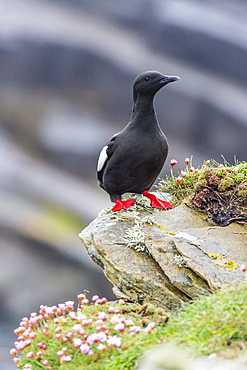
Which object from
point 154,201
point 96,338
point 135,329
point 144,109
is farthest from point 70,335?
point 144,109

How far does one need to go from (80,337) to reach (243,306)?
88cm

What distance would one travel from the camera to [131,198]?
4.41 meters

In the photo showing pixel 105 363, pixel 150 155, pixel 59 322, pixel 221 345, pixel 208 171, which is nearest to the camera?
pixel 221 345

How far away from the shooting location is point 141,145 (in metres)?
3.80

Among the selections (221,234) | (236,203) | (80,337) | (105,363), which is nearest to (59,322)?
(80,337)

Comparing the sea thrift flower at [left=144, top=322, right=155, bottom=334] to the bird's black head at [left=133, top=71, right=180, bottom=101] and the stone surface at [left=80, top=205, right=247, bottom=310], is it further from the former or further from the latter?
the bird's black head at [left=133, top=71, right=180, bottom=101]

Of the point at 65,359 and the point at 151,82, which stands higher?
the point at 151,82

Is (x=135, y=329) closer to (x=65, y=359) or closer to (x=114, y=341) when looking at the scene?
(x=114, y=341)

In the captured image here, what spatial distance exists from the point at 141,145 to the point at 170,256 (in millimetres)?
936

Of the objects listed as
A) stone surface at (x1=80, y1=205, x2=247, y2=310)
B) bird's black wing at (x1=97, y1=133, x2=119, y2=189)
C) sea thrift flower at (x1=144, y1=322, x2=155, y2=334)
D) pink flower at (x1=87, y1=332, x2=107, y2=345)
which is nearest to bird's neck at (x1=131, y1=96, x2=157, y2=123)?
bird's black wing at (x1=97, y1=133, x2=119, y2=189)

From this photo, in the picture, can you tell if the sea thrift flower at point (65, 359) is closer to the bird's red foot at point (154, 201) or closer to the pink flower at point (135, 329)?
the pink flower at point (135, 329)

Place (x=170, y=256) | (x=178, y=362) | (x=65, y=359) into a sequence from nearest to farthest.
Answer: (x=178, y=362) < (x=65, y=359) < (x=170, y=256)

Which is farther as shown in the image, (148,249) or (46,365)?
(148,249)

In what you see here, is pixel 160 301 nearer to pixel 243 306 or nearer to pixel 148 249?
pixel 148 249
